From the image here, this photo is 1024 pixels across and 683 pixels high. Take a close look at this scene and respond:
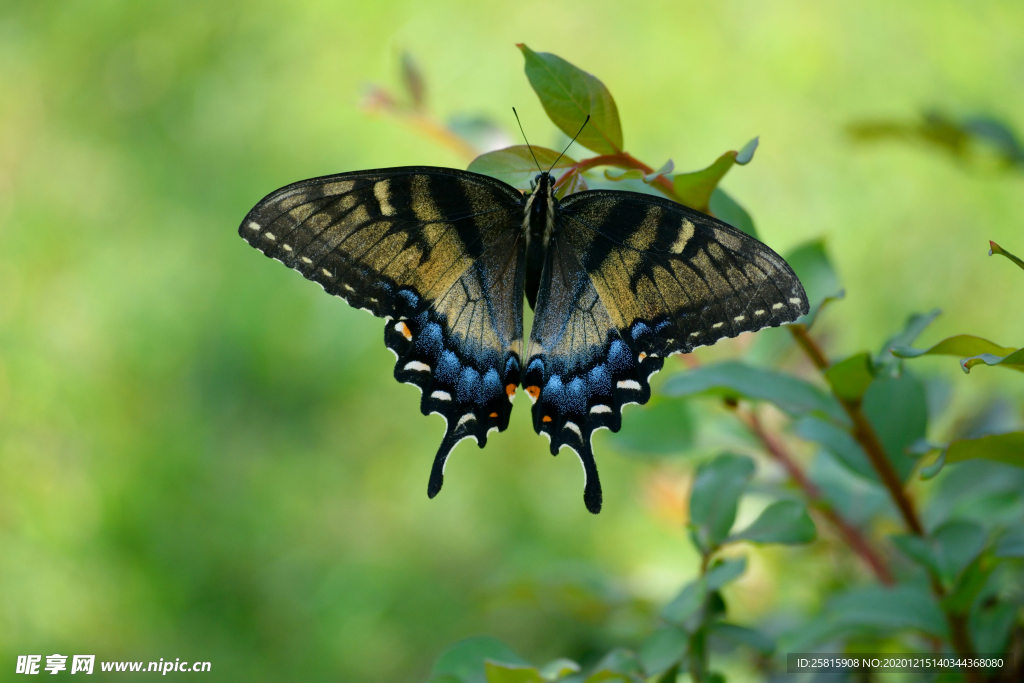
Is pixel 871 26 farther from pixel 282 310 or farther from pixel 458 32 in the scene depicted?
pixel 282 310

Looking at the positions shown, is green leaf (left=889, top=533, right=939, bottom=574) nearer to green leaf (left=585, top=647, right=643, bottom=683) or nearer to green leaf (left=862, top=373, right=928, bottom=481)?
green leaf (left=862, top=373, right=928, bottom=481)

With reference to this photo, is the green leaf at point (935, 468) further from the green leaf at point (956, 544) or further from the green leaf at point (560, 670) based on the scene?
the green leaf at point (560, 670)

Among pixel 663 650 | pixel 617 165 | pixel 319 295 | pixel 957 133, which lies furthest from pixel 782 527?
pixel 319 295

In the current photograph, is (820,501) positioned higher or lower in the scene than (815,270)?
lower

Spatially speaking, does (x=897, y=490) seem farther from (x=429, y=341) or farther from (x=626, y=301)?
(x=429, y=341)

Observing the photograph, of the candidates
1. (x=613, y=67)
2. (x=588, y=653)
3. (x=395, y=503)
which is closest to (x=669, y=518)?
(x=588, y=653)

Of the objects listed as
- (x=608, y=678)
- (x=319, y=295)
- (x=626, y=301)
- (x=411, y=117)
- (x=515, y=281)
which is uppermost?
(x=319, y=295)
